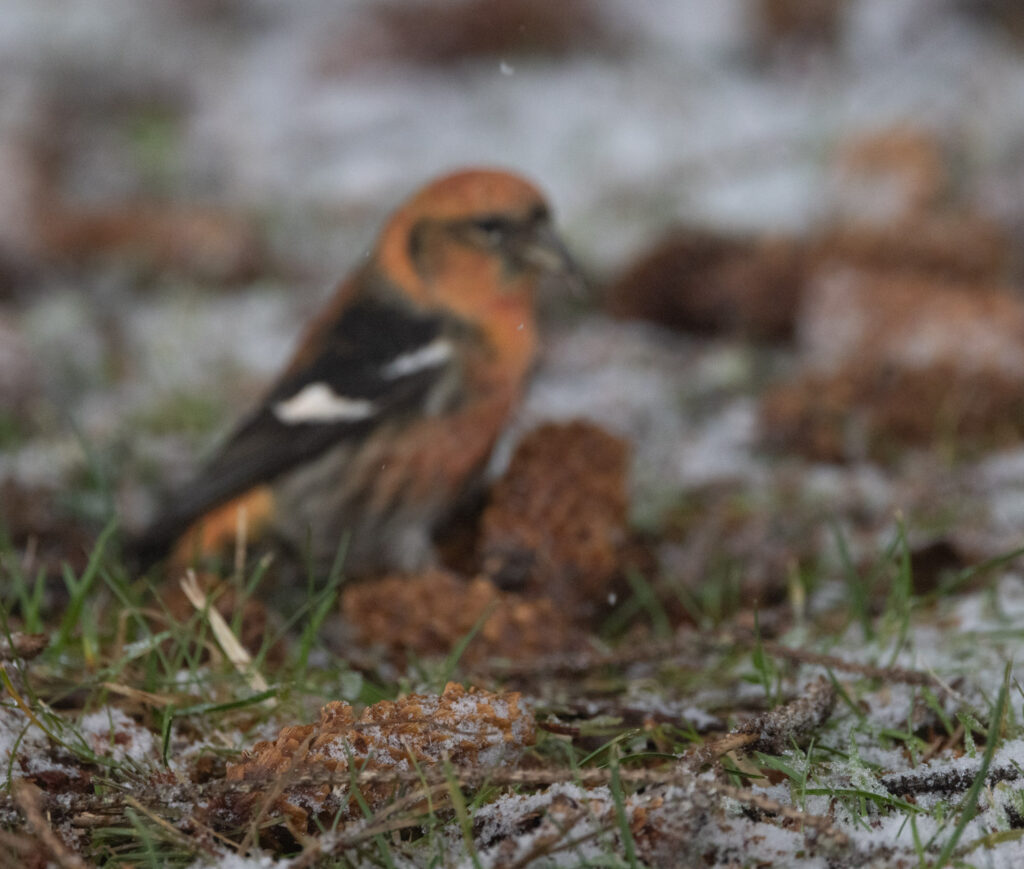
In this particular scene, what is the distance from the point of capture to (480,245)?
111 inches

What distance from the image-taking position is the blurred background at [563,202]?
3059 mm

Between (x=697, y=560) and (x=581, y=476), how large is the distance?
0.32m

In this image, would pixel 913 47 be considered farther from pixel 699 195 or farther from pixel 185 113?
pixel 185 113

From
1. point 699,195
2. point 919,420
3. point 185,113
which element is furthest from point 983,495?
point 185,113

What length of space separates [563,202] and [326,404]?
2.76 m

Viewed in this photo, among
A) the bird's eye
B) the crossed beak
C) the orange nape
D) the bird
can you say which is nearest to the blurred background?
the orange nape

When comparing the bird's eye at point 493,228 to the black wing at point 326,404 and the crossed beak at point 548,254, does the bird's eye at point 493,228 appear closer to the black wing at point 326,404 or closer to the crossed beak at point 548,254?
the crossed beak at point 548,254

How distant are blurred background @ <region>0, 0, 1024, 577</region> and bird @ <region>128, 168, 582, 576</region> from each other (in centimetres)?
34

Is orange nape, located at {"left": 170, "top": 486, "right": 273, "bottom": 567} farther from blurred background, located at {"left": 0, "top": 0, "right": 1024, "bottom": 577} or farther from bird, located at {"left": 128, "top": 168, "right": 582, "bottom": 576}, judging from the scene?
blurred background, located at {"left": 0, "top": 0, "right": 1024, "bottom": 577}

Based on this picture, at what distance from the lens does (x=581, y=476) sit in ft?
7.66

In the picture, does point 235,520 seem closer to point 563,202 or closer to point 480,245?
point 480,245

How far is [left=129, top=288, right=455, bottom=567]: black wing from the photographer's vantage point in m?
2.62

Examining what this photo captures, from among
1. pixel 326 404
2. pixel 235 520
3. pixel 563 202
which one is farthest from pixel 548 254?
pixel 563 202

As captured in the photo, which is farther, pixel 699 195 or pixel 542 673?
pixel 699 195
